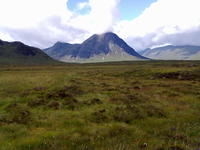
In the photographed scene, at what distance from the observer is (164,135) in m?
9.57

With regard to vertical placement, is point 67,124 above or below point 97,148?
below

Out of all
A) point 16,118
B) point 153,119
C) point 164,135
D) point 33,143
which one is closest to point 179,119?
point 153,119

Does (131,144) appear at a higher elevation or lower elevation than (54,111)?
higher

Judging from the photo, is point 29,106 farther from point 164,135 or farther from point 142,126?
point 164,135

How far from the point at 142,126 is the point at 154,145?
3.80 metres

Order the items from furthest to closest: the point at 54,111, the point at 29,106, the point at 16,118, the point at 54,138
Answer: the point at 29,106, the point at 54,111, the point at 16,118, the point at 54,138

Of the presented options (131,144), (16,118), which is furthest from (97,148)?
(16,118)

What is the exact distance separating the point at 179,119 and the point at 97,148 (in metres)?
7.86

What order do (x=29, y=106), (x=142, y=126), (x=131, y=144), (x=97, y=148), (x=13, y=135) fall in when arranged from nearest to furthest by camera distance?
1. (x=97, y=148)
2. (x=131, y=144)
3. (x=13, y=135)
4. (x=142, y=126)
5. (x=29, y=106)

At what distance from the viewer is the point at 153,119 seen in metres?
13.3

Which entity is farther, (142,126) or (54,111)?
(54,111)

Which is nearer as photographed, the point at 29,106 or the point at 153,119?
the point at 153,119

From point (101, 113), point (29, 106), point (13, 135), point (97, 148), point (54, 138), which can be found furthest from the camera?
point (29, 106)

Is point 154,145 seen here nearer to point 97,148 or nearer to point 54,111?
point 97,148
